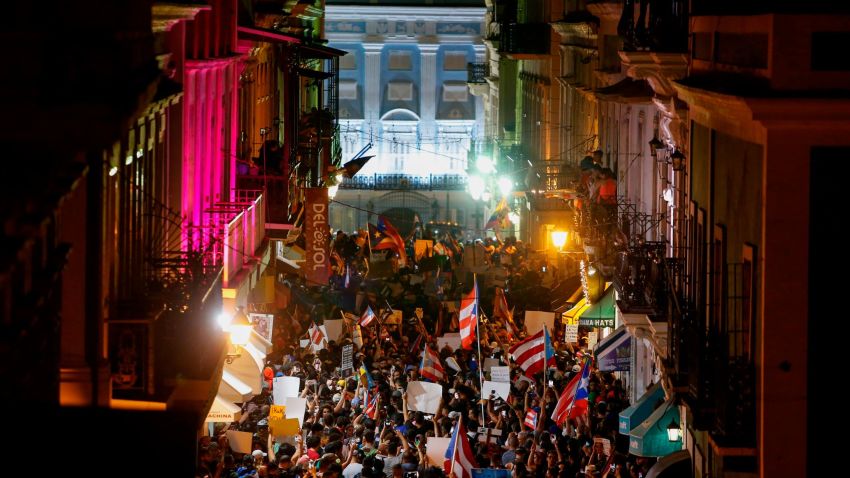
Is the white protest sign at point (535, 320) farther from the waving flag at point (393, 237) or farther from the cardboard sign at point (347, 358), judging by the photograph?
the waving flag at point (393, 237)

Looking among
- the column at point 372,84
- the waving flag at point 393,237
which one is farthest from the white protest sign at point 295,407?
the column at point 372,84

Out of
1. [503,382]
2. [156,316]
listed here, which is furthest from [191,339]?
[503,382]

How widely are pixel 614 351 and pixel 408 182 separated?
5499 cm

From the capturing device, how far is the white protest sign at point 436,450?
21.0 meters

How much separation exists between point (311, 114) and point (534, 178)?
24.1 ft

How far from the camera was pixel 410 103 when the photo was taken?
85375 millimetres

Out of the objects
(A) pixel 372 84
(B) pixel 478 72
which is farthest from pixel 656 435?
(A) pixel 372 84

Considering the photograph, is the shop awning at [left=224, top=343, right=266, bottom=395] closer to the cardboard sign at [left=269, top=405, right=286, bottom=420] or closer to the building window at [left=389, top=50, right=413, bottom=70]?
the cardboard sign at [left=269, top=405, right=286, bottom=420]

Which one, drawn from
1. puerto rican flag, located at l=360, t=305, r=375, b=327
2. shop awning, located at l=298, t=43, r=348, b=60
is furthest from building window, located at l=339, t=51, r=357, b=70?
puerto rican flag, located at l=360, t=305, r=375, b=327

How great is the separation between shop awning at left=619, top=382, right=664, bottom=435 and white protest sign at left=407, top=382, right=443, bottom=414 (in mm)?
3066

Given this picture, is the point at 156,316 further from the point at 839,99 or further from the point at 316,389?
the point at 316,389

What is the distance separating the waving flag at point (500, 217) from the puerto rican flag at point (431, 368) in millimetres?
28513

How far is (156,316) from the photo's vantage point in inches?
596

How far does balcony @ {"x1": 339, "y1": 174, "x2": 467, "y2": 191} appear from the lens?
80938 mm
